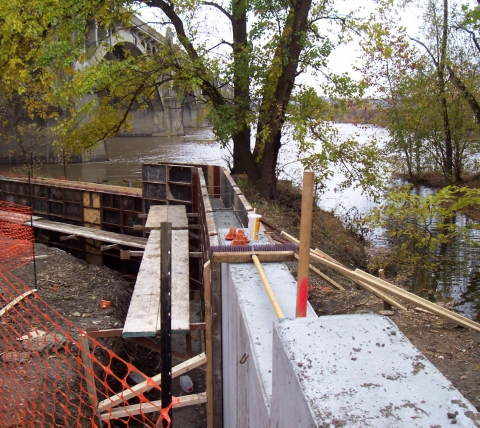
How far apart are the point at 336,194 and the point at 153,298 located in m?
22.2

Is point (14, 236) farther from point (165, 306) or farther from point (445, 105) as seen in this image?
point (445, 105)

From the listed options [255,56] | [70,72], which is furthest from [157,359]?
[255,56]

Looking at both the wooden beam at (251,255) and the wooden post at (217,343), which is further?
the wooden post at (217,343)

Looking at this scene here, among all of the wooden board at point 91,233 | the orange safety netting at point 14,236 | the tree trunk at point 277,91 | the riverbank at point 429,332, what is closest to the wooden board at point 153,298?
the riverbank at point 429,332

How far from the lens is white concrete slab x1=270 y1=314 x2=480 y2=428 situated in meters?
1.66

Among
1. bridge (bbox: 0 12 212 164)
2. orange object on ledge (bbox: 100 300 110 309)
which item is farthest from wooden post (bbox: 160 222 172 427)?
bridge (bbox: 0 12 212 164)

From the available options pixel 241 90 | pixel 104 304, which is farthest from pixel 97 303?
pixel 241 90

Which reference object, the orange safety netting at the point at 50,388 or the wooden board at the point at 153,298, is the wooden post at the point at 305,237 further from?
the orange safety netting at the point at 50,388

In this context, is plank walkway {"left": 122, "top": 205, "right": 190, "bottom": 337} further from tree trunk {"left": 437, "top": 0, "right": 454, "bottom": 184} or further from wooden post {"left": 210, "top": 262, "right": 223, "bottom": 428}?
tree trunk {"left": 437, "top": 0, "right": 454, "bottom": 184}

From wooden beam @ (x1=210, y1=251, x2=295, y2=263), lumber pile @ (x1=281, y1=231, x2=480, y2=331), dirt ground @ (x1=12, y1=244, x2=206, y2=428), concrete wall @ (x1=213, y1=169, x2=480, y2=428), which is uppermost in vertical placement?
concrete wall @ (x1=213, y1=169, x2=480, y2=428)

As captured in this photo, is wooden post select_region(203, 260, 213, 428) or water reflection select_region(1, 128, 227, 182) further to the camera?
water reflection select_region(1, 128, 227, 182)

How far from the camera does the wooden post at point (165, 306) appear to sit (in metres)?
2.50

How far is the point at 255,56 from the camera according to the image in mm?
16531

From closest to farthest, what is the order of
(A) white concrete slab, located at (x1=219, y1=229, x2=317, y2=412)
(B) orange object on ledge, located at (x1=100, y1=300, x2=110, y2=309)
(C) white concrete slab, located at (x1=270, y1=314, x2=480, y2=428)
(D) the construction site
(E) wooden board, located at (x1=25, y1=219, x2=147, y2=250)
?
(C) white concrete slab, located at (x1=270, y1=314, x2=480, y2=428)
(D) the construction site
(A) white concrete slab, located at (x1=219, y1=229, x2=317, y2=412)
(B) orange object on ledge, located at (x1=100, y1=300, x2=110, y2=309)
(E) wooden board, located at (x1=25, y1=219, x2=147, y2=250)
